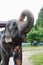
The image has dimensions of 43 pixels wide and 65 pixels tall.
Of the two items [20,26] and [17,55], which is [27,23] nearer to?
[20,26]

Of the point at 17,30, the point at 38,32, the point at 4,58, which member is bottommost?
the point at 38,32

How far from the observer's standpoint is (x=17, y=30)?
138cm

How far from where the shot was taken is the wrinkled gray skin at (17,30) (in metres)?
1.32

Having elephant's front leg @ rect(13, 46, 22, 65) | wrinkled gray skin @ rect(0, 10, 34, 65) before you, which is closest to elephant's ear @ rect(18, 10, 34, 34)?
wrinkled gray skin @ rect(0, 10, 34, 65)

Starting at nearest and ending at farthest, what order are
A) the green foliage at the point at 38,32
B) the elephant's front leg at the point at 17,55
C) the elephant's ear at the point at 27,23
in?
the elephant's ear at the point at 27,23 → the elephant's front leg at the point at 17,55 → the green foliage at the point at 38,32

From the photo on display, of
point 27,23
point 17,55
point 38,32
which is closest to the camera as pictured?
point 27,23

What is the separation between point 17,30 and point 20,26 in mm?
36

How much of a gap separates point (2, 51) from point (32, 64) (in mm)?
2043

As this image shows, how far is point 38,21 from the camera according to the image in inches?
295

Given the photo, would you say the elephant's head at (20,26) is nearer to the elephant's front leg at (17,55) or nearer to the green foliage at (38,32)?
the elephant's front leg at (17,55)

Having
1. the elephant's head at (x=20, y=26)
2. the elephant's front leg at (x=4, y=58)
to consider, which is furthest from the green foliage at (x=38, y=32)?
the elephant's head at (x=20, y=26)

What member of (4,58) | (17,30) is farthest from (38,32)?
(17,30)

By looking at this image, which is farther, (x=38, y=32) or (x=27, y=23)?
(x=38, y=32)

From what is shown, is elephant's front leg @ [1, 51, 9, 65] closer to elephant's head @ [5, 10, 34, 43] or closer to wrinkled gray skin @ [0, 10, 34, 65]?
wrinkled gray skin @ [0, 10, 34, 65]
